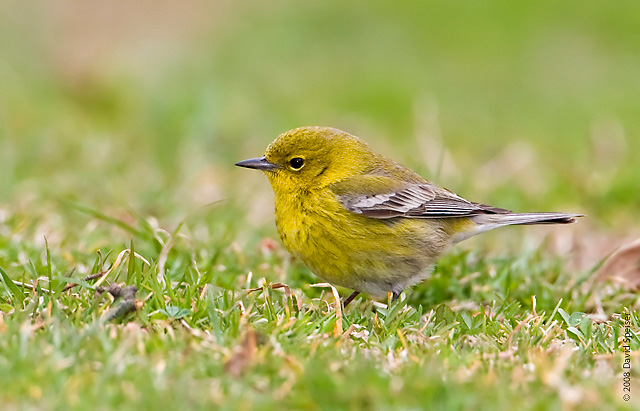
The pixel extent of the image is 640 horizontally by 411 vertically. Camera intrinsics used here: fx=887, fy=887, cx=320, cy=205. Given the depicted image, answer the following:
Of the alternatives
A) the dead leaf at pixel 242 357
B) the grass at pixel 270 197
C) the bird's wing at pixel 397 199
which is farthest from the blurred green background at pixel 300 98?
the dead leaf at pixel 242 357

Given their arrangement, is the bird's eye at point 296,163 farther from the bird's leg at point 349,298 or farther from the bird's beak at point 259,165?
the bird's leg at point 349,298

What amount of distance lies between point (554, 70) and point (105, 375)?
15.3m

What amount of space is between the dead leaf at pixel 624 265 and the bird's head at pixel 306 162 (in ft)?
6.86

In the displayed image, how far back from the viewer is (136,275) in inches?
A: 212

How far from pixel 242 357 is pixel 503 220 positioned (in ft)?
10.7

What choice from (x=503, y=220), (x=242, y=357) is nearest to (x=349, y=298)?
(x=503, y=220)

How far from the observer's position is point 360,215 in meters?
6.42

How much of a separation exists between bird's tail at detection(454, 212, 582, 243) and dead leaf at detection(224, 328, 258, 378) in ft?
9.45

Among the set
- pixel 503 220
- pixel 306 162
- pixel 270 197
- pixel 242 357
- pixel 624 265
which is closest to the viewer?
pixel 242 357

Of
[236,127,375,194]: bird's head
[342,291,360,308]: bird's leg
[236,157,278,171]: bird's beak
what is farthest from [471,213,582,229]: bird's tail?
[236,157,278,171]: bird's beak

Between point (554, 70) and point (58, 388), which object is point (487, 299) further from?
point (554, 70)

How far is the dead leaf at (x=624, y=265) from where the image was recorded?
696 cm

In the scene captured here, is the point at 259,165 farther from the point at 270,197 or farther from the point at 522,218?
the point at 270,197

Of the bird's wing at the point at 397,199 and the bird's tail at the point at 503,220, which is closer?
the bird's wing at the point at 397,199
